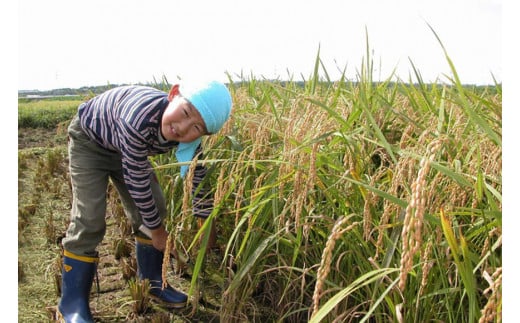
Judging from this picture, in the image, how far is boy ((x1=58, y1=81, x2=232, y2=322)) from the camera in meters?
1.91

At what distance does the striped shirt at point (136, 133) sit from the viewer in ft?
Result: 6.67

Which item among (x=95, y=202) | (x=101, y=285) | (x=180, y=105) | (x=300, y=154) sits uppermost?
(x=180, y=105)

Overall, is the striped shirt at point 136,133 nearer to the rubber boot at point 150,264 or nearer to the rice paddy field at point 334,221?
the rice paddy field at point 334,221

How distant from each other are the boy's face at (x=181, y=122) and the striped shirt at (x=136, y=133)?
0.13 m

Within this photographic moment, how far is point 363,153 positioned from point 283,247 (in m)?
0.59

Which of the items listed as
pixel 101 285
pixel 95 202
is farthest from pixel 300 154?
pixel 101 285

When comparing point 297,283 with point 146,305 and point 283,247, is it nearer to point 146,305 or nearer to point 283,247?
point 283,247

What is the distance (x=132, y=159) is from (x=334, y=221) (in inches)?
38.2

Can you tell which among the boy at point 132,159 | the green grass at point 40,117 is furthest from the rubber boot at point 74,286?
the green grass at point 40,117

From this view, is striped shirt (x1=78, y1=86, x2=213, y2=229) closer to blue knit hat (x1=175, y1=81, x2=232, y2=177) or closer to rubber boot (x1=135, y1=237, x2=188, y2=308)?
blue knit hat (x1=175, y1=81, x2=232, y2=177)

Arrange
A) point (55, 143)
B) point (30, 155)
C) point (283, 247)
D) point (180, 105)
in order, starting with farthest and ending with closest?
point (55, 143)
point (30, 155)
point (283, 247)
point (180, 105)

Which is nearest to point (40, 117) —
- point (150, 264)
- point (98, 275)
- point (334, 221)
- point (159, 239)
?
point (98, 275)

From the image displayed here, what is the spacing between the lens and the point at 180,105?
1.89 metres

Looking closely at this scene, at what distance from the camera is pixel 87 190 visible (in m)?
2.35
